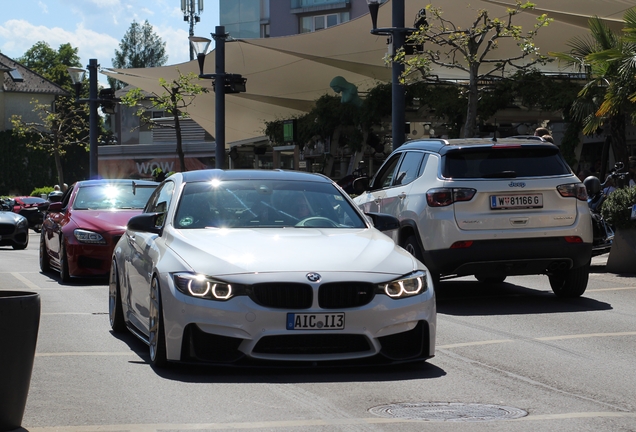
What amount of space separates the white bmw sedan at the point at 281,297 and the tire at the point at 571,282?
472cm

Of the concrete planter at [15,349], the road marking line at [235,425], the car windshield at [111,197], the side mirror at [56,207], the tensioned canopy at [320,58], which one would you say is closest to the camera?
the concrete planter at [15,349]

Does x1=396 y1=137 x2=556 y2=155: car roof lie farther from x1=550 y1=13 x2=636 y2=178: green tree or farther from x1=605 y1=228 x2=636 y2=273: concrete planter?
x1=550 y1=13 x2=636 y2=178: green tree

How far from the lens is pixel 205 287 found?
7.29m

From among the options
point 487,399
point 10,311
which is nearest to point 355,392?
point 487,399

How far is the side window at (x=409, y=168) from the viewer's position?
12.8 meters

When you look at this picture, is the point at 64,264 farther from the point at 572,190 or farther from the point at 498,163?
the point at 572,190

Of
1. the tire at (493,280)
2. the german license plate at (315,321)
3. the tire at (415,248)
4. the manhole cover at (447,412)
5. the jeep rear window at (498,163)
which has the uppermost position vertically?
the jeep rear window at (498,163)

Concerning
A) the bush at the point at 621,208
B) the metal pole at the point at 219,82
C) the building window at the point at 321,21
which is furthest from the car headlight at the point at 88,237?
the building window at the point at 321,21

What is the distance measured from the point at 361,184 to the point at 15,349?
890cm

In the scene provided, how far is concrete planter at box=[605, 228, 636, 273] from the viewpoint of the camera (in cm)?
1568

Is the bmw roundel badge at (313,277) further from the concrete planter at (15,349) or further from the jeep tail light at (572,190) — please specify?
the jeep tail light at (572,190)

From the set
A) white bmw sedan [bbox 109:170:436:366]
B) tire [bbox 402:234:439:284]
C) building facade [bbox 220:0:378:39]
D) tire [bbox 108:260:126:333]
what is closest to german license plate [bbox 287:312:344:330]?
white bmw sedan [bbox 109:170:436:366]

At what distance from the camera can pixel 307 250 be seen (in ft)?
25.1

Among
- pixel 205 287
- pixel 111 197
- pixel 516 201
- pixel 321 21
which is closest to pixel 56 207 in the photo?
pixel 111 197
